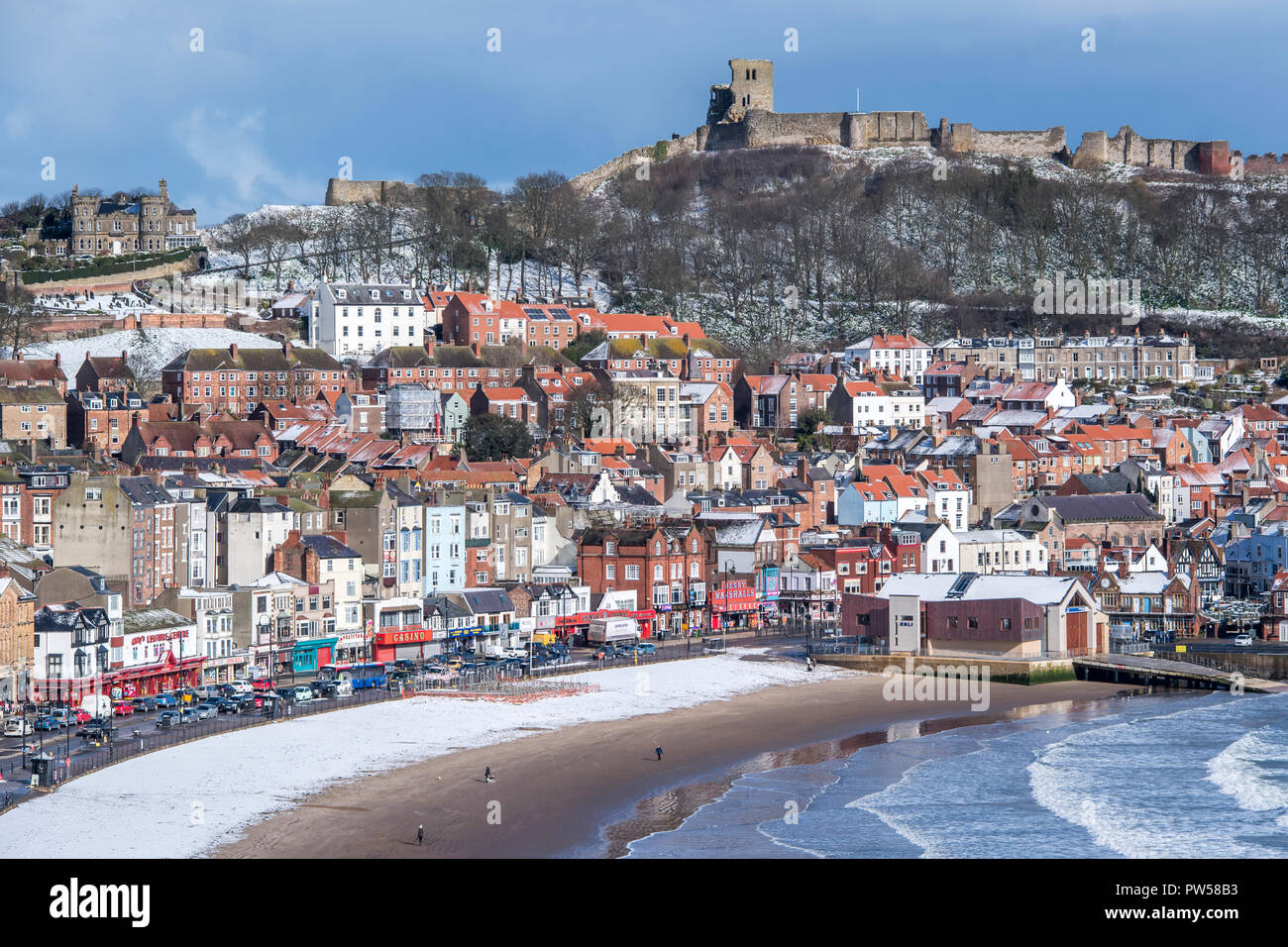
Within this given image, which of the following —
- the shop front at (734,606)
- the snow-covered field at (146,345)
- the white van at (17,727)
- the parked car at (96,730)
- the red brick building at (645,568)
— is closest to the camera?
the parked car at (96,730)

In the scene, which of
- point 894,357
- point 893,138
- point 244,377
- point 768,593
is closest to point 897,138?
point 893,138

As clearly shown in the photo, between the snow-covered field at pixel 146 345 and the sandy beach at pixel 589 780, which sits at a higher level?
the snow-covered field at pixel 146 345

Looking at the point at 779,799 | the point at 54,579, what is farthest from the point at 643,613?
the point at 779,799

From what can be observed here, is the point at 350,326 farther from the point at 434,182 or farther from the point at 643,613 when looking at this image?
the point at 643,613

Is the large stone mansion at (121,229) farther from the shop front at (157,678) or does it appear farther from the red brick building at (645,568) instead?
the shop front at (157,678)

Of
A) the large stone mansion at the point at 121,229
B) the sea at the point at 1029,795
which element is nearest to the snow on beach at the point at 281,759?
the sea at the point at 1029,795

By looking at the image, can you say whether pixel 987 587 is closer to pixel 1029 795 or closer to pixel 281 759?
pixel 1029 795
